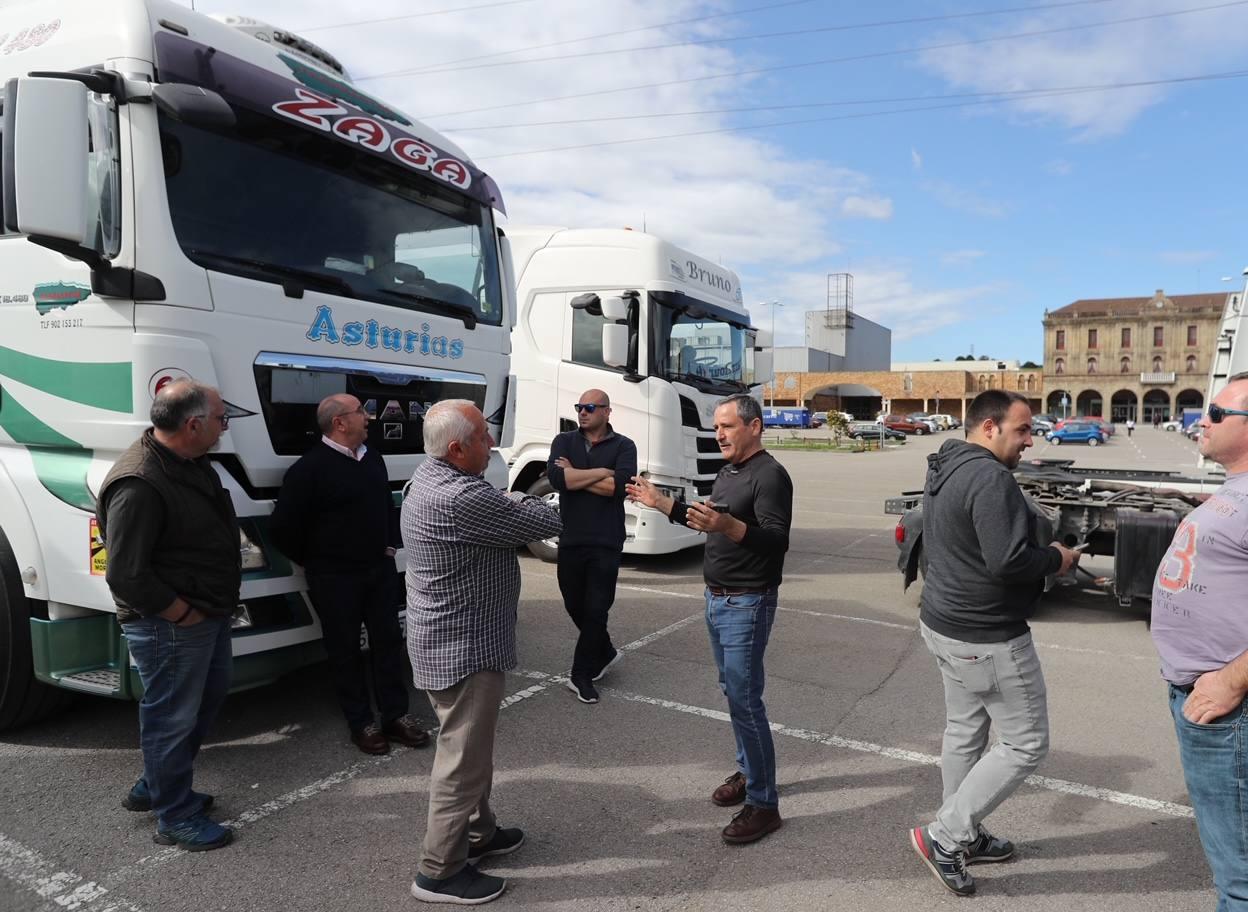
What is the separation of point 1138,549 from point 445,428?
5842 mm

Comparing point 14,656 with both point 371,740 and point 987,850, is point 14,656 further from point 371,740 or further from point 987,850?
point 987,850

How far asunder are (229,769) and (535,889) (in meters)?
1.83

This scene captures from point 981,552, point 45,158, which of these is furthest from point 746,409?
point 45,158

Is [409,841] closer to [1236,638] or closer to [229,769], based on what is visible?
[229,769]

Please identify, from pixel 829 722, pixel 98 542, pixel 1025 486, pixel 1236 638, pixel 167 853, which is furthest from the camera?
pixel 1025 486

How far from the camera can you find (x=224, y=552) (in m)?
3.23

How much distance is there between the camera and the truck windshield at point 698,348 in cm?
816

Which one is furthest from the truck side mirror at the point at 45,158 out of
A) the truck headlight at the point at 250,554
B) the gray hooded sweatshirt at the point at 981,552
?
the gray hooded sweatshirt at the point at 981,552

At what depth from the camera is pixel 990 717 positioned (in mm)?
3000

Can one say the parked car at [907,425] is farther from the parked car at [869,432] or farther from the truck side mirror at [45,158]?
the truck side mirror at [45,158]

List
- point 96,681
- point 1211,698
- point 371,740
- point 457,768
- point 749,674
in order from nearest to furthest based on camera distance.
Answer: point 1211,698 → point 457,768 → point 749,674 → point 96,681 → point 371,740

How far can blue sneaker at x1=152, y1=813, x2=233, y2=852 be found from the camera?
10.3 ft

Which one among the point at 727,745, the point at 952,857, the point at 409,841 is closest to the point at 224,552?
the point at 409,841

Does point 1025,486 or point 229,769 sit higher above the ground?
point 1025,486
